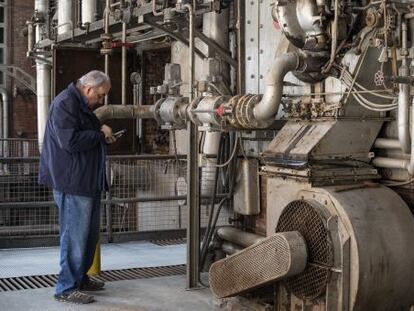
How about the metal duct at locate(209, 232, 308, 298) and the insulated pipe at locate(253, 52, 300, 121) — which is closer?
the metal duct at locate(209, 232, 308, 298)

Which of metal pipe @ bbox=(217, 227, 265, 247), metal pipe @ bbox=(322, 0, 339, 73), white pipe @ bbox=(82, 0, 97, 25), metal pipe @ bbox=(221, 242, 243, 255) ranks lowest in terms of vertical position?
metal pipe @ bbox=(221, 242, 243, 255)

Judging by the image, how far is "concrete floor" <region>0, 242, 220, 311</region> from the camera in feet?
13.8

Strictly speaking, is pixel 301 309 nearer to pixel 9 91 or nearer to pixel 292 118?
pixel 292 118

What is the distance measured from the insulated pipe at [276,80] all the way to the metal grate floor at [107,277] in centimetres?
195

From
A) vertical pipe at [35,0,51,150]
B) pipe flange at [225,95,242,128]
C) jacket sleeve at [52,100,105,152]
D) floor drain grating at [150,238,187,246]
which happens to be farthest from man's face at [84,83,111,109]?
vertical pipe at [35,0,51,150]

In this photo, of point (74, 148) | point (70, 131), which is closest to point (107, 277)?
point (74, 148)

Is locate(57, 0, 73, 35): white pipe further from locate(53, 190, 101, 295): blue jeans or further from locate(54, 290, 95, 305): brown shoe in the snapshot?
locate(54, 290, 95, 305): brown shoe

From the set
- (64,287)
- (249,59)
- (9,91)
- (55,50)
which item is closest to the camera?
(64,287)

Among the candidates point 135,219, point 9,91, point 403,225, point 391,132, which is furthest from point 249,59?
point 9,91

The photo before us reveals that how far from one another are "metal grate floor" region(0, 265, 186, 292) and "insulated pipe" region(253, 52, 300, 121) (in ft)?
6.39

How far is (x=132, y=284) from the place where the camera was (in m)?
4.72

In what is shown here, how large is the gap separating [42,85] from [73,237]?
21.2ft

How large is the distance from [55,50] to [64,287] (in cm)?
471

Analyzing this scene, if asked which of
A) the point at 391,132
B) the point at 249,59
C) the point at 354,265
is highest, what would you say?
the point at 249,59
